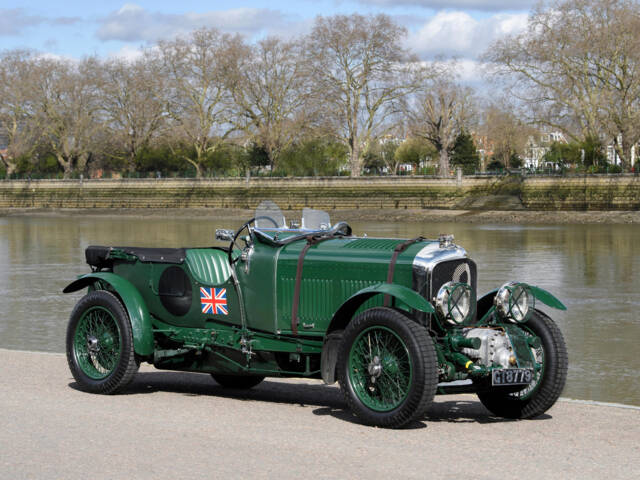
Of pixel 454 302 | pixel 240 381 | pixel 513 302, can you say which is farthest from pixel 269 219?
pixel 513 302

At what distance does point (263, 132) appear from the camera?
80.3 meters


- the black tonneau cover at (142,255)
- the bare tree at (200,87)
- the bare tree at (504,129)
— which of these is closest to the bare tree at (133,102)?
the bare tree at (200,87)

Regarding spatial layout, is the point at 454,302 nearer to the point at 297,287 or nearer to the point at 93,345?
the point at 297,287

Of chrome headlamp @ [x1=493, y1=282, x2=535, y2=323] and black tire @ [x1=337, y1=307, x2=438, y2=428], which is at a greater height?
chrome headlamp @ [x1=493, y1=282, x2=535, y2=323]

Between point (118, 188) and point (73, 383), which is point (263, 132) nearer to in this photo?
point (118, 188)

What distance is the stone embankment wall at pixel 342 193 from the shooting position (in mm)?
62062

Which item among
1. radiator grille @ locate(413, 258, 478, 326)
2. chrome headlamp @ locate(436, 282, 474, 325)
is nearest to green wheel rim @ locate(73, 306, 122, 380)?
radiator grille @ locate(413, 258, 478, 326)

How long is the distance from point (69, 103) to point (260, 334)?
279 feet

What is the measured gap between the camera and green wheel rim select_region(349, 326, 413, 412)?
6887mm

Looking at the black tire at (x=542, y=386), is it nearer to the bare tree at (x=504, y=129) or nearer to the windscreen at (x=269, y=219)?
the windscreen at (x=269, y=219)

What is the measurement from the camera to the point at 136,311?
8391 millimetres

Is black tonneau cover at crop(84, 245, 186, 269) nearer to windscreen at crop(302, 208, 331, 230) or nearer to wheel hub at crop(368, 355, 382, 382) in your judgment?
windscreen at crop(302, 208, 331, 230)

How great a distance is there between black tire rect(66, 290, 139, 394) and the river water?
3769 millimetres

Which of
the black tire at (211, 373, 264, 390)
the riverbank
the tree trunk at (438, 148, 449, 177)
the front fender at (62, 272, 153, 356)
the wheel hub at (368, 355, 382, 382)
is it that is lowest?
the black tire at (211, 373, 264, 390)
